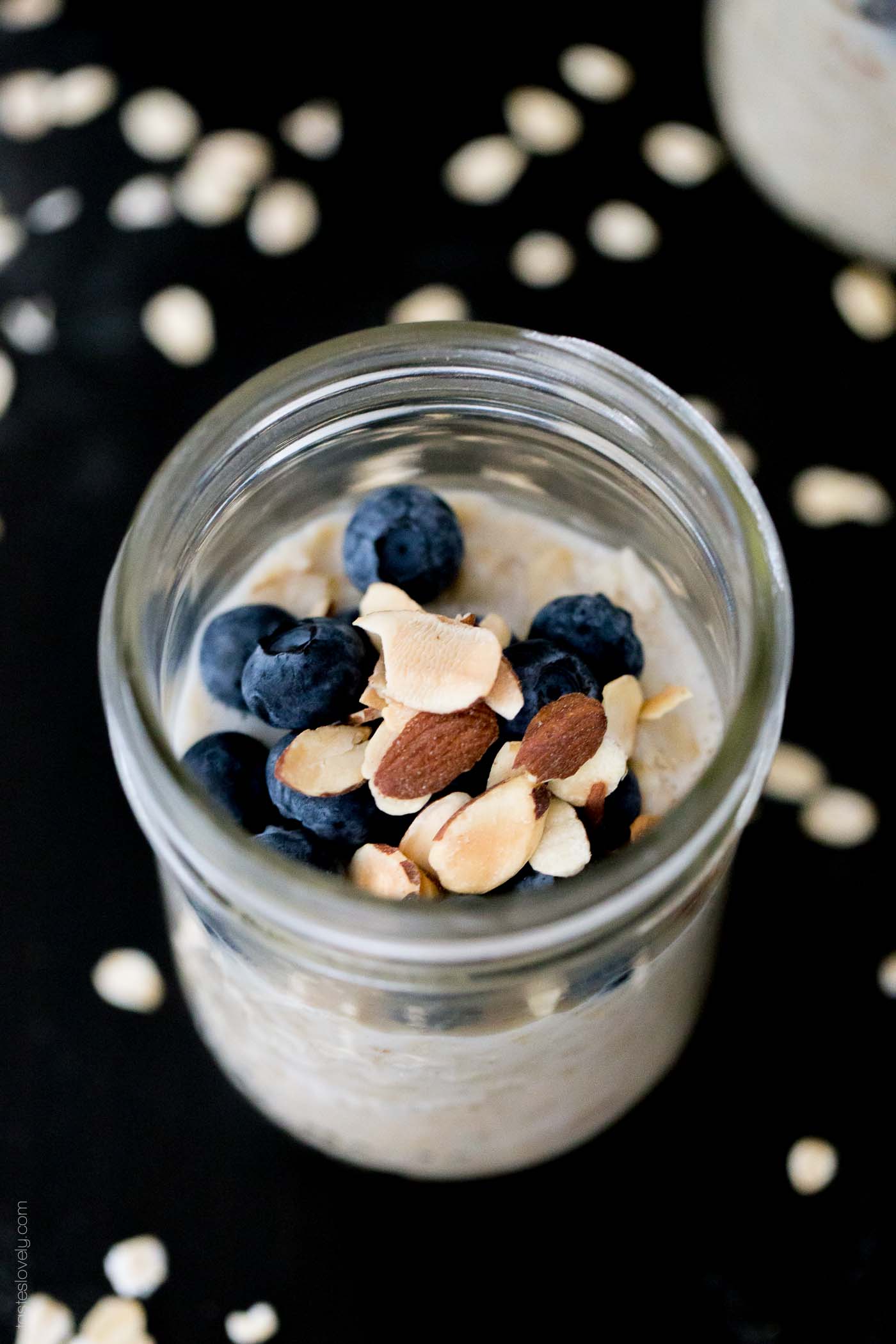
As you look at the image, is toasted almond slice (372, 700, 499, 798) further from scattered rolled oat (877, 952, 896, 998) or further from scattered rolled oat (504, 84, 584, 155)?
scattered rolled oat (504, 84, 584, 155)

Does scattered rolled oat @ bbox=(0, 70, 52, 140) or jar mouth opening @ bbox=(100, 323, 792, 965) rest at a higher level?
jar mouth opening @ bbox=(100, 323, 792, 965)

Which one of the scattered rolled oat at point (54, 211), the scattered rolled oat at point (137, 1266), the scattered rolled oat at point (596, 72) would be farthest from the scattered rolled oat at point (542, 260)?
the scattered rolled oat at point (137, 1266)

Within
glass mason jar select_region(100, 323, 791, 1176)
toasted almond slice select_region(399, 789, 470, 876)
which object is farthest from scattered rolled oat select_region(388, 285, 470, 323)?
toasted almond slice select_region(399, 789, 470, 876)

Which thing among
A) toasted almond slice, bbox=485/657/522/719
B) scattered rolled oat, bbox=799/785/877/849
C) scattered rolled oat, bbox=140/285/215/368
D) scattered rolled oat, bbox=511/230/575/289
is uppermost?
toasted almond slice, bbox=485/657/522/719

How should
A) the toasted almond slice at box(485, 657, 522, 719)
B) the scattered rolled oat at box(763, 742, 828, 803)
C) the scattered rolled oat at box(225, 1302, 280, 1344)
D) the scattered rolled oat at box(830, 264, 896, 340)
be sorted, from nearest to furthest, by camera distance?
1. the toasted almond slice at box(485, 657, 522, 719)
2. the scattered rolled oat at box(225, 1302, 280, 1344)
3. the scattered rolled oat at box(763, 742, 828, 803)
4. the scattered rolled oat at box(830, 264, 896, 340)

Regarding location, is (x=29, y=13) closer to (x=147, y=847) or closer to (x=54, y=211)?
(x=54, y=211)

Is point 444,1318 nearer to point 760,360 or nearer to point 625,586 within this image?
point 625,586
